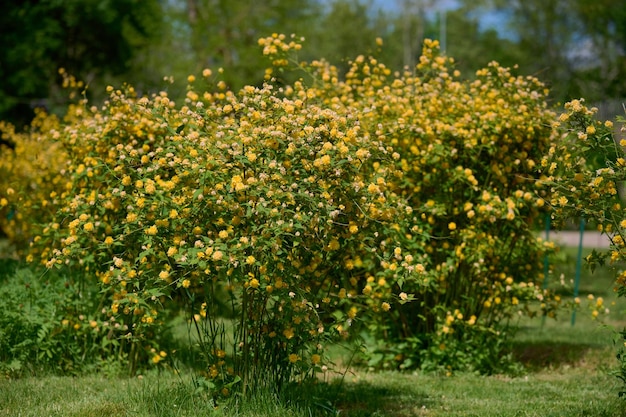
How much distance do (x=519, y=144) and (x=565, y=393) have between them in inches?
77.0

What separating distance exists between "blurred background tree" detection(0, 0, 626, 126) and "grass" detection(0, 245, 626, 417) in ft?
8.72

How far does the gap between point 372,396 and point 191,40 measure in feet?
66.4

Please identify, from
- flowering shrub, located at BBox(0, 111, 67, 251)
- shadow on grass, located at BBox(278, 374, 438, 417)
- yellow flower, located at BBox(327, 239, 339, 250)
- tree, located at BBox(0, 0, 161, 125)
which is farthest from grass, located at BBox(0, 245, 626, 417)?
tree, located at BBox(0, 0, 161, 125)

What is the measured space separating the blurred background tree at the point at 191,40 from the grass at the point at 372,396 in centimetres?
266

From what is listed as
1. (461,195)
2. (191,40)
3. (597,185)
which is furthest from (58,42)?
(597,185)

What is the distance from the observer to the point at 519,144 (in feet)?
20.9

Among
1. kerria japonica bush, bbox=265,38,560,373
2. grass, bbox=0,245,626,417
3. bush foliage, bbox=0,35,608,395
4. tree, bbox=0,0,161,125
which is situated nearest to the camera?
bush foliage, bbox=0,35,608,395

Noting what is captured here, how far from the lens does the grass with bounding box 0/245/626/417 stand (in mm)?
4512

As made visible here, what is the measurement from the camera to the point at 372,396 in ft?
17.6

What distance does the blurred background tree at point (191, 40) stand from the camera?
19.0m

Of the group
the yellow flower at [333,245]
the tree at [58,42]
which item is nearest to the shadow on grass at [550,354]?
the yellow flower at [333,245]

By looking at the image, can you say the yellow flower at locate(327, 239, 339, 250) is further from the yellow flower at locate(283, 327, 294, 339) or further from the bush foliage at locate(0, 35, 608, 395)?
the yellow flower at locate(283, 327, 294, 339)

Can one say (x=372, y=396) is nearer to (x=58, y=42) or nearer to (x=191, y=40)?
(x=58, y=42)

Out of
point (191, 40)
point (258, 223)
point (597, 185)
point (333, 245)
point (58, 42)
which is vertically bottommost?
point (333, 245)
